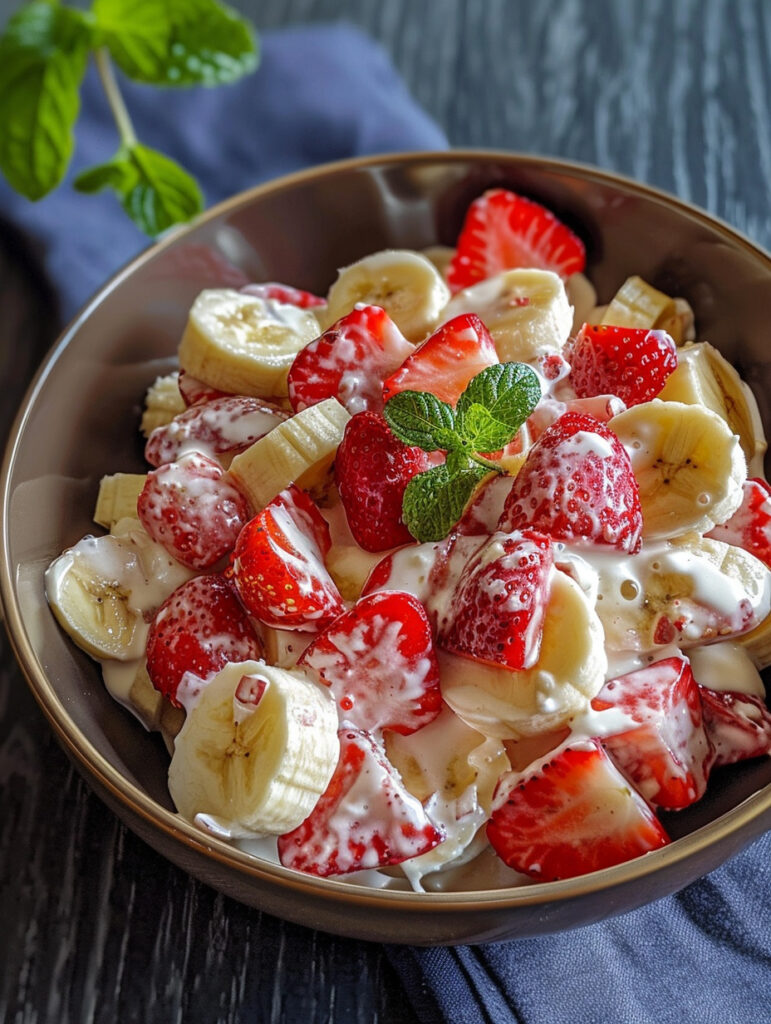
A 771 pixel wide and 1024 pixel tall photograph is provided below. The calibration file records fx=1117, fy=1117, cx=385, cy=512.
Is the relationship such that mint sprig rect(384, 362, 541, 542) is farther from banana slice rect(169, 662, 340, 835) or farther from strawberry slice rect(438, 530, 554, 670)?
banana slice rect(169, 662, 340, 835)

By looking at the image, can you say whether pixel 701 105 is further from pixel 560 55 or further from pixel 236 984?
pixel 236 984

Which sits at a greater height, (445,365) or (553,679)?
(445,365)

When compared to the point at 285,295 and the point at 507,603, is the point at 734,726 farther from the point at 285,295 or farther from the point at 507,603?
the point at 285,295

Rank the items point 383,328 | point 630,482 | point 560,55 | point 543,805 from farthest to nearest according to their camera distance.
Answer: point 560,55 < point 383,328 < point 630,482 < point 543,805

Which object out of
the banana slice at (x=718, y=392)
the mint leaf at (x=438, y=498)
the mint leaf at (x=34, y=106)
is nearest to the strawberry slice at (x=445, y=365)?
the mint leaf at (x=438, y=498)

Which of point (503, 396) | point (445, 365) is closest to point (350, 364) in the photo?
point (445, 365)

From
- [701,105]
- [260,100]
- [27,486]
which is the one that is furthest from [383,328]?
[701,105]

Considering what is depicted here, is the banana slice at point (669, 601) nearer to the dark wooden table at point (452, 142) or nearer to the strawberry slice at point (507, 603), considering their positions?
the strawberry slice at point (507, 603)
